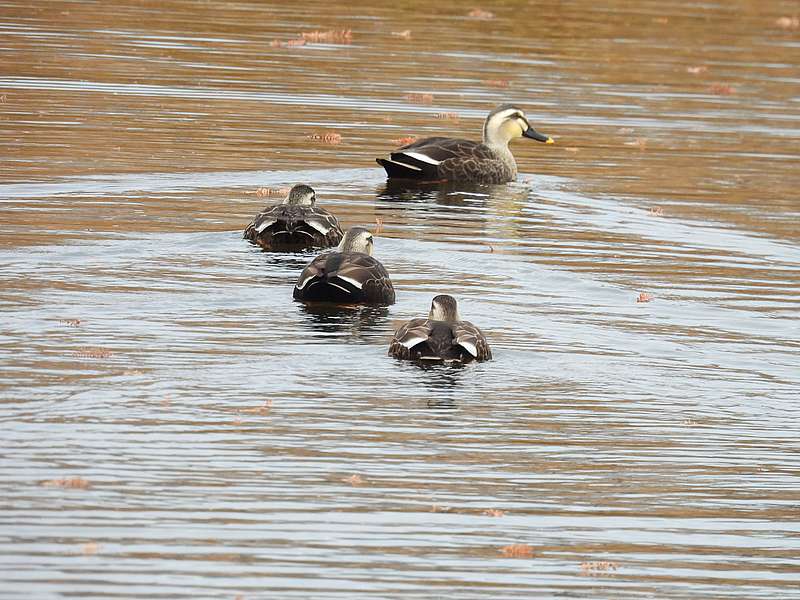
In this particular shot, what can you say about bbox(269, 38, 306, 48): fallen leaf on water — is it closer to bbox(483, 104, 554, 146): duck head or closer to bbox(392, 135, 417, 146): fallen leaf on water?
bbox(392, 135, 417, 146): fallen leaf on water

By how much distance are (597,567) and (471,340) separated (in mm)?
3855

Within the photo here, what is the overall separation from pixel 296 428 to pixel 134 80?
57.0 feet

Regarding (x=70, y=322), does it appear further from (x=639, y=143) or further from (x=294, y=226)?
(x=639, y=143)

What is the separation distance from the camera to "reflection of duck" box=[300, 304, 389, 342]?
533 inches

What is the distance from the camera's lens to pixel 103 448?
10039 mm

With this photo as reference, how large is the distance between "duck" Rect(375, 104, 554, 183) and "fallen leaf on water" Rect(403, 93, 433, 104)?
4.06 meters

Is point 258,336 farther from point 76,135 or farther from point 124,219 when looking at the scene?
point 76,135

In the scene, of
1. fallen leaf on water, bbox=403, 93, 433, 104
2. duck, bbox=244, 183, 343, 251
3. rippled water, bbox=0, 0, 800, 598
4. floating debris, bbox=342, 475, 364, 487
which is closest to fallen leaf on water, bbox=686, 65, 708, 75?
rippled water, bbox=0, 0, 800, 598

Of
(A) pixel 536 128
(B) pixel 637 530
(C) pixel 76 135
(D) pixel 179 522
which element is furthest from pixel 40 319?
(A) pixel 536 128

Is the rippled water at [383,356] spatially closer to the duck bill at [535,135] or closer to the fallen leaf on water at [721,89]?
the duck bill at [535,135]

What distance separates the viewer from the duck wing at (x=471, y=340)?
12414 millimetres

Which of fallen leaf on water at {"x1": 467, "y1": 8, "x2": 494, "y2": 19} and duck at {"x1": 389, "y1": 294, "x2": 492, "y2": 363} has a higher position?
fallen leaf on water at {"x1": 467, "y1": 8, "x2": 494, "y2": 19}

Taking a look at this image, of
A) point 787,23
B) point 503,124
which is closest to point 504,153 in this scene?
point 503,124

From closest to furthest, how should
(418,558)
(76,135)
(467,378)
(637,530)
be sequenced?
(418,558), (637,530), (467,378), (76,135)
